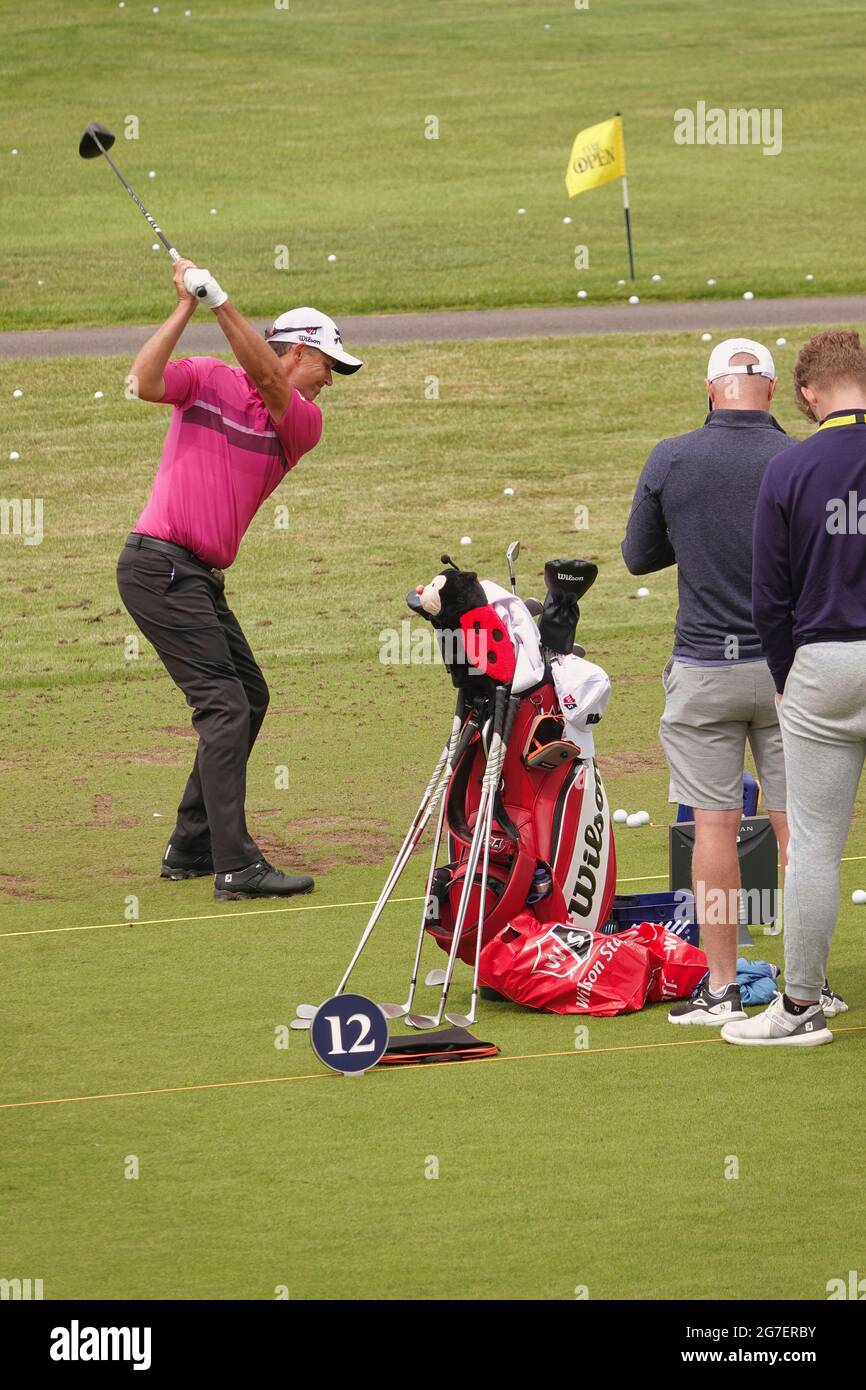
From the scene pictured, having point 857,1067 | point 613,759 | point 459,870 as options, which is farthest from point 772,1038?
point 613,759

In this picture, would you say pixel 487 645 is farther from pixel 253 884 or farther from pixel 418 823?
pixel 253 884

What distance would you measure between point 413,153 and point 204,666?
27187 millimetres

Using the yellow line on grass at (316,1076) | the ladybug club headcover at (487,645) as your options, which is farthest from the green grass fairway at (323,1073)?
the ladybug club headcover at (487,645)

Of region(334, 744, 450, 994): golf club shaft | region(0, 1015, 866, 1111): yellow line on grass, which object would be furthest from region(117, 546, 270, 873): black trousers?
region(0, 1015, 866, 1111): yellow line on grass

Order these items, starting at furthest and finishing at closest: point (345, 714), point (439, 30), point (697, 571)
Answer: point (439, 30) → point (345, 714) → point (697, 571)

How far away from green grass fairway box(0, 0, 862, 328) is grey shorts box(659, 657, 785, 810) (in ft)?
56.9

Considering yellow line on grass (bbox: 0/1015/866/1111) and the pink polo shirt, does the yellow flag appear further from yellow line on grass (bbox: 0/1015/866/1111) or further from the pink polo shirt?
yellow line on grass (bbox: 0/1015/866/1111)

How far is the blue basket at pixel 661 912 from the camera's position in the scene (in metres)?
6.96

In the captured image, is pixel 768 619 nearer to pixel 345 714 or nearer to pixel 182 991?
pixel 182 991

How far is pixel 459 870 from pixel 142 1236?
2.09m

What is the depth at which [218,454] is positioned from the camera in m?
8.09

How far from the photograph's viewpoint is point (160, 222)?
28969mm

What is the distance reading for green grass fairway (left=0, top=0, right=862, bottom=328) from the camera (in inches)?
993

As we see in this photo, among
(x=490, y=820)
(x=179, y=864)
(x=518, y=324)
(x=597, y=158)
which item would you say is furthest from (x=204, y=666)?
(x=597, y=158)
